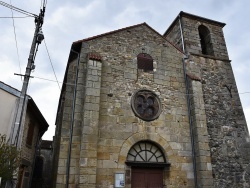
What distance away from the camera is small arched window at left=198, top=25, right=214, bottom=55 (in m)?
12.8

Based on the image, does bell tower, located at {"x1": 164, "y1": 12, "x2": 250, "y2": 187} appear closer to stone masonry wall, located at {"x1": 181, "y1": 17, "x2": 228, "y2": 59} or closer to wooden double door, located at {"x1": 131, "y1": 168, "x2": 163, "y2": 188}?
stone masonry wall, located at {"x1": 181, "y1": 17, "x2": 228, "y2": 59}

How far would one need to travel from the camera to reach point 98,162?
25.7ft

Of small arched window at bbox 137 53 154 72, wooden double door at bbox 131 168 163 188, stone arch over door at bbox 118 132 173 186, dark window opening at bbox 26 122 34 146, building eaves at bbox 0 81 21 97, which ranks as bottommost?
wooden double door at bbox 131 168 163 188

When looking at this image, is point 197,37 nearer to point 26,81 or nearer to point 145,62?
point 145,62

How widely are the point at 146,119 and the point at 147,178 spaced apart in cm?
214

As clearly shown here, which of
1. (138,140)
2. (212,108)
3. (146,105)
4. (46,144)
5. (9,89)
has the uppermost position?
(46,144)

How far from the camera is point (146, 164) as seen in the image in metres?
8.45

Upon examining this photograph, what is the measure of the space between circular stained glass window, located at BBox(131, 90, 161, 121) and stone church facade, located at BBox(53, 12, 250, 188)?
1.6 inches

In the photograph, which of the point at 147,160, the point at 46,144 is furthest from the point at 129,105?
the point at 46,144

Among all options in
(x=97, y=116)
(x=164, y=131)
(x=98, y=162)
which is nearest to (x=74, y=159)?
(x=98, y=162)

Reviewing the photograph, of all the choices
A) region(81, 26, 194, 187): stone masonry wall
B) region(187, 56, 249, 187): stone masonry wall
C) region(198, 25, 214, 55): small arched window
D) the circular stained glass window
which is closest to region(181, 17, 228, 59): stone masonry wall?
region(198, 25, 214, 55): small arched window

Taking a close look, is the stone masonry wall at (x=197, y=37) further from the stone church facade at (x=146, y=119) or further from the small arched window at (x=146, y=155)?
the small arched window at (x=146, y=155)

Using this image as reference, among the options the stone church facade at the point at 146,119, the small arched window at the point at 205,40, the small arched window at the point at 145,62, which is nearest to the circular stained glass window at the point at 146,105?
the stone church facade at the point at 146,119

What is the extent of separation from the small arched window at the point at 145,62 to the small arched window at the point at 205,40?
14.0ft
